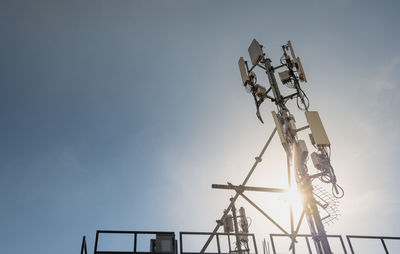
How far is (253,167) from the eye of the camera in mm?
11984

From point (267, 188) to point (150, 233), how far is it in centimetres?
484

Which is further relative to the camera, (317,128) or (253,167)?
(253,167)

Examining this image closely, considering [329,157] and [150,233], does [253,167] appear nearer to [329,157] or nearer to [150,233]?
[329,157]

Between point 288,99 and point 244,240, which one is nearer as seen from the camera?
point 288,99

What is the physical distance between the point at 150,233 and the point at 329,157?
23.1ft

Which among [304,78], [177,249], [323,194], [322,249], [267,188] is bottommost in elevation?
[322,249]

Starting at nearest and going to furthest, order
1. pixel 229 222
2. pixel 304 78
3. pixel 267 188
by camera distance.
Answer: pixel 267 188, pixel 304 78, pixel 229 222

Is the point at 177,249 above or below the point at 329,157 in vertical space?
below

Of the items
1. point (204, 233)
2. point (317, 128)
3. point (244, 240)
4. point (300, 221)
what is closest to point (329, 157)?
point (317, 128)

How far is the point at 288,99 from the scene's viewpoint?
38.8ft

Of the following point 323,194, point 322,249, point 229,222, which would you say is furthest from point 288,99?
point 229,222

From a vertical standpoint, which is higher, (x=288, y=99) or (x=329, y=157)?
(x=288, y=99)

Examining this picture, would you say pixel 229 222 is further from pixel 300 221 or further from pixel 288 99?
pixel 288 99

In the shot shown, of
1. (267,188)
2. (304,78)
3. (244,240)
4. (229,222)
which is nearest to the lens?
(267,188)
